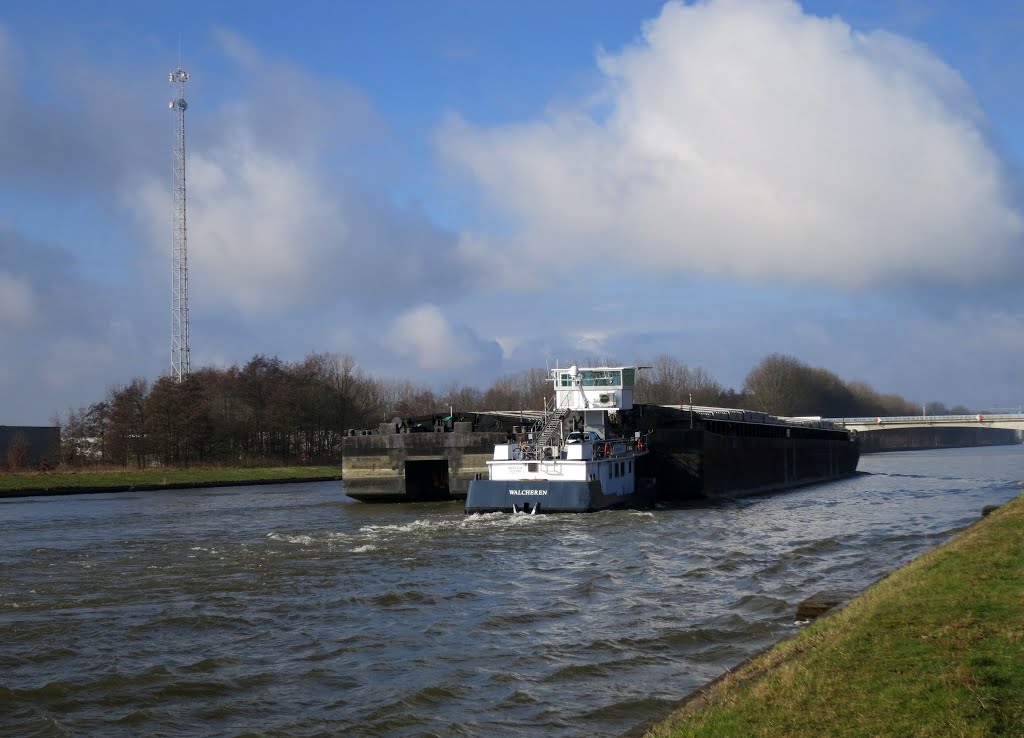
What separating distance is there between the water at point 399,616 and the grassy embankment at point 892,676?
2.15m

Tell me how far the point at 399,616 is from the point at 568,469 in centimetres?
1995

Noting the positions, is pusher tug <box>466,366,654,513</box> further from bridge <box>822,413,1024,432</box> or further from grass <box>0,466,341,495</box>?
bridge <box>822,413,1024,432</box>

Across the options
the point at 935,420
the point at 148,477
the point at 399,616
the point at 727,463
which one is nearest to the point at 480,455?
the point at 727,463

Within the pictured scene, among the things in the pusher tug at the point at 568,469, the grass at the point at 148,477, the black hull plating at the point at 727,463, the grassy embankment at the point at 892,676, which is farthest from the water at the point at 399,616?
the grass at the point at 148,477

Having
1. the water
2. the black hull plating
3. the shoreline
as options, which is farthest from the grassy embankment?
the shoreline

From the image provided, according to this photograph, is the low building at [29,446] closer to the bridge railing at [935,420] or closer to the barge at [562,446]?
the barge at [562,446]

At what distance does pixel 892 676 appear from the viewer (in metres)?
8.80

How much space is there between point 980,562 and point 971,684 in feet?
25.8

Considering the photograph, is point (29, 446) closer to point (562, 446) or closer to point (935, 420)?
point (562, 446)

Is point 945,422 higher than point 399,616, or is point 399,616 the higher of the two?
point 945,422

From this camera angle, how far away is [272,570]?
2362 centimetres

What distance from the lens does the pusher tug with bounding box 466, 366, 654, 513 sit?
3694cm

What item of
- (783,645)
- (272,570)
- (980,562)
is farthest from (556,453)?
(783,645)

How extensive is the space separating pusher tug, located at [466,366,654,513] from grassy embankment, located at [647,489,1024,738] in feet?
78.1
